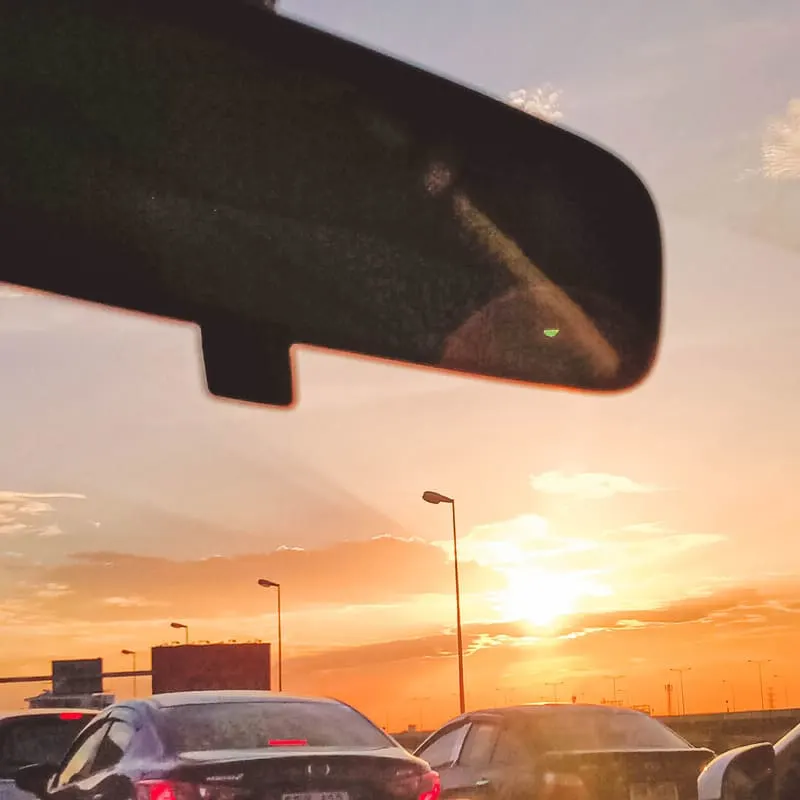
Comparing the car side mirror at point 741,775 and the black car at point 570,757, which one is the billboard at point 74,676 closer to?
the black car at point 570,757

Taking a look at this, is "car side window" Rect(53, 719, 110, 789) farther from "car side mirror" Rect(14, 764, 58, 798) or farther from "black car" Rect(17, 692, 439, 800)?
"car side mirror" Rect(14, 764, 58, 798)

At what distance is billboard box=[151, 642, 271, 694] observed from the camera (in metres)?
73.9

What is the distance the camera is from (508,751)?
10.8 m

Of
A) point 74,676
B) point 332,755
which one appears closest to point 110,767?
point 332,755

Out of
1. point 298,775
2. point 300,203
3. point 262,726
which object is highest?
point 300,203

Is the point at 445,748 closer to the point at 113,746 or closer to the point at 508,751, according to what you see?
the point at 508,751

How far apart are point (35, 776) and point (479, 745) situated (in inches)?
152

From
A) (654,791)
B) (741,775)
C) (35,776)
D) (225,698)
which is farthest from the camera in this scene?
(654,791)

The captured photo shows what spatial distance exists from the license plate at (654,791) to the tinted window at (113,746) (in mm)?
4177

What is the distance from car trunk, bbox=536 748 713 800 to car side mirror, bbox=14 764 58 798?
12.1 ft

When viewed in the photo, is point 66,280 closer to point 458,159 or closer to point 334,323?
point 334,323

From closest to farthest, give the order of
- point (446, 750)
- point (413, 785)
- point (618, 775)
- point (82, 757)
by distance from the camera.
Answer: point (413, 785), point (82, 757), point (618, 775), point (446, 750)

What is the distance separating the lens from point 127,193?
→ 2850 mm

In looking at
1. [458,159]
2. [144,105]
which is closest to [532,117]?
[458,159]
